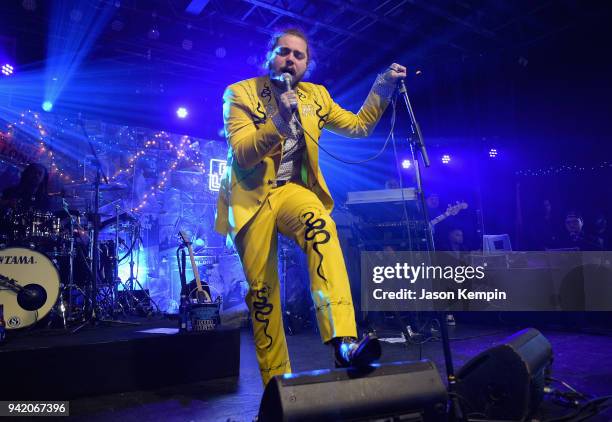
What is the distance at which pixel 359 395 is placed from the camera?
153cm

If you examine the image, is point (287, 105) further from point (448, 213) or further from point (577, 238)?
point (577, 238)

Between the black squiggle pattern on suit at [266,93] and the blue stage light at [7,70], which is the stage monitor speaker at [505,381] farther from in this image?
the blue stage light at [7,70]

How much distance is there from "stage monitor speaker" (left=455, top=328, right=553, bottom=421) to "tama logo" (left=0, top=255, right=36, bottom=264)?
435cm

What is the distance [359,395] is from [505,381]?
89 centimetres

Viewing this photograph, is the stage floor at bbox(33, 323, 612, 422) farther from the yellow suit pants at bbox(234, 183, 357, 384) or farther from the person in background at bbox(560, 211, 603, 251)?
the person in background at bbox(560, 211, 603, 251)

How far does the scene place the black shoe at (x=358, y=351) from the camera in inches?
61.9

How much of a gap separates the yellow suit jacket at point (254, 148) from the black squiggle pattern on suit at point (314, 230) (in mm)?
296

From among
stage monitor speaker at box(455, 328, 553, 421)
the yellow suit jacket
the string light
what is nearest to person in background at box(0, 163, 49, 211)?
the yellow suit jacket

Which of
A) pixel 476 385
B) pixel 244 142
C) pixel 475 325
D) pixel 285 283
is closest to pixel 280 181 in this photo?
pixel 244 142

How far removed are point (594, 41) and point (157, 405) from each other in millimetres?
8790

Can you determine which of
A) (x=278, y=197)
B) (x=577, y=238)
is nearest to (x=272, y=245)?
(x=278, y=197)

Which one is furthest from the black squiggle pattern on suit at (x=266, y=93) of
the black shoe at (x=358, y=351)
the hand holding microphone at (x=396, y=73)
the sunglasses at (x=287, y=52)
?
the black shoe at (x=358, y=351)

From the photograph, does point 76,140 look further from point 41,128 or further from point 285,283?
point 285,283

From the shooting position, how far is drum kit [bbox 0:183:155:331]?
167 inches
